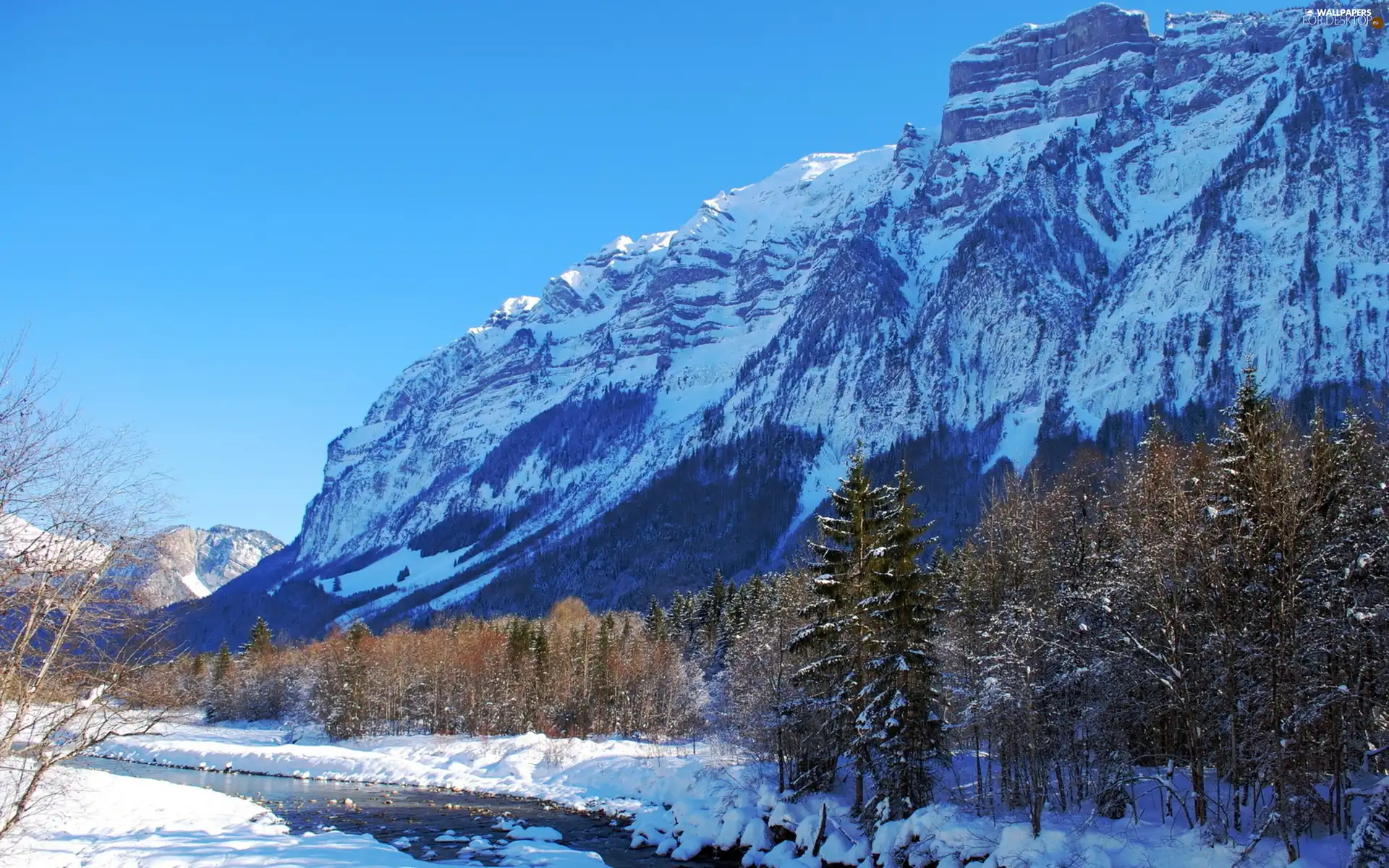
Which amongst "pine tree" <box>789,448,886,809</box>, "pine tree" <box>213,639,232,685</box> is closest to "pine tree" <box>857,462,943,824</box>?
"pine tree" <box>789,448,886,809</box>

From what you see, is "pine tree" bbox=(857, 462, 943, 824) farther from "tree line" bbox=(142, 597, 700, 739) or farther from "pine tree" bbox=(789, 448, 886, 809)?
"tree line" bbox=(142, 597, 700, 739)

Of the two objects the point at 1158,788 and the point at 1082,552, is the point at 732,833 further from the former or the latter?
the point at 1082,552

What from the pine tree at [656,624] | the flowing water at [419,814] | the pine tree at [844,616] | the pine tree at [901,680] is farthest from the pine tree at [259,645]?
the pine tree at [901,680]

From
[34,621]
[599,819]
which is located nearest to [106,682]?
[34,621]

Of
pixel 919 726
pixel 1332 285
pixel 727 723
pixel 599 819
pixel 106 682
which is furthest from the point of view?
pixel 1332 285

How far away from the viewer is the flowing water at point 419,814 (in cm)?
3472

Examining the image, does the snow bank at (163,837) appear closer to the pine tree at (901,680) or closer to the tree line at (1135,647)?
the pine tree at (901,680)

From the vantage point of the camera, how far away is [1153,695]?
30266mm

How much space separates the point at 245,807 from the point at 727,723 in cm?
2882

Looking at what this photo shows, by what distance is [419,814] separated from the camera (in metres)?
43.2

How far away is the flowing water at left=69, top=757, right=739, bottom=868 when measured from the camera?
114ft

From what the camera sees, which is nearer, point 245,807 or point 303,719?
point 245,807

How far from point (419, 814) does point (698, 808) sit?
13974 mm

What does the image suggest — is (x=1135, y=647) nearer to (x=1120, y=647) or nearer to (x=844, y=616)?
(x=1120, y=647)
